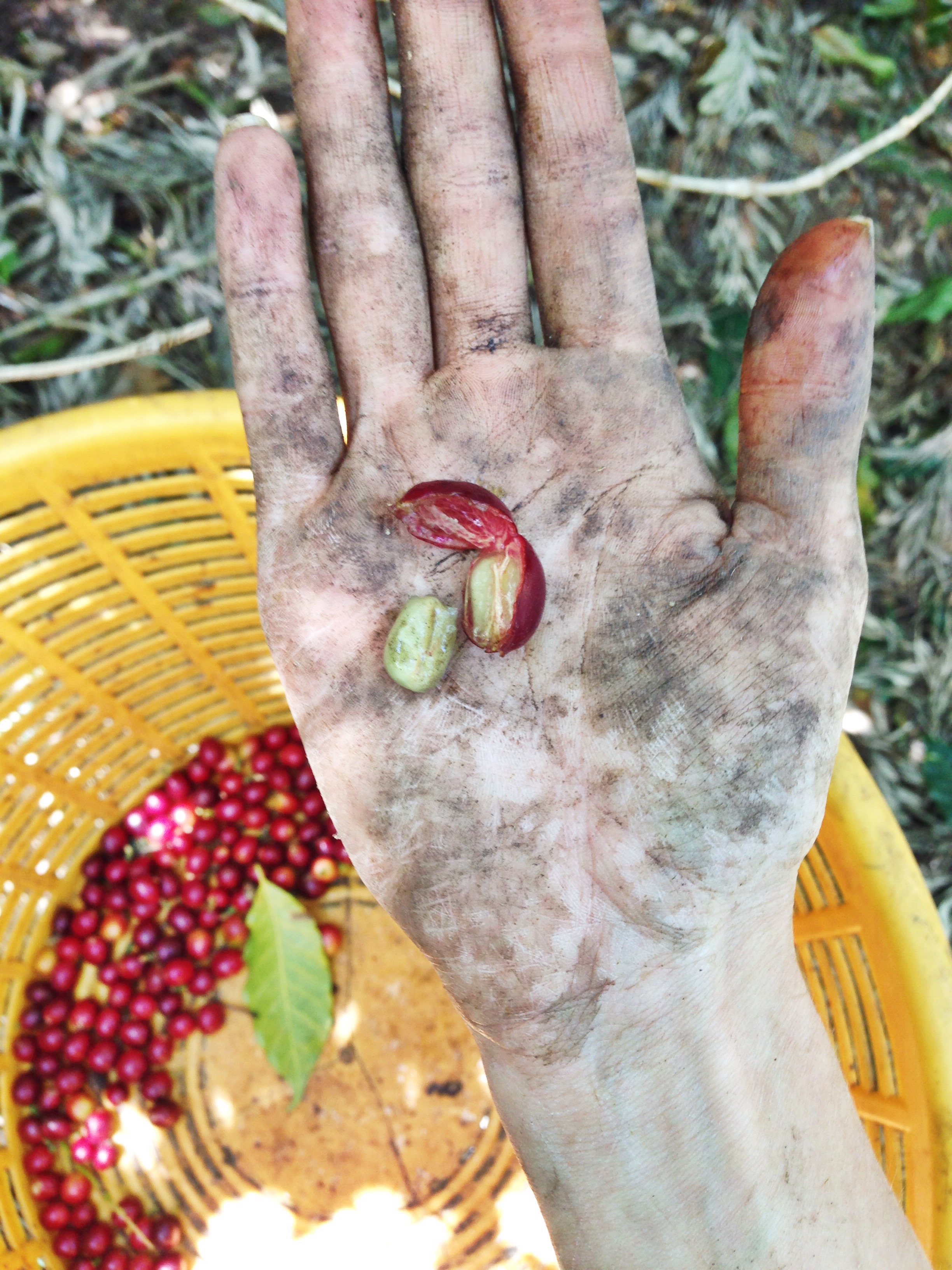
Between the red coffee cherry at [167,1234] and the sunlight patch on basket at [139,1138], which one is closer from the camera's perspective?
the red coffee cherry at [167,1234]

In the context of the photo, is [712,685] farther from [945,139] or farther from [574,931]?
[945,139]

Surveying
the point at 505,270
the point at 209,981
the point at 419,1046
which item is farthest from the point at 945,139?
the point at 209,981

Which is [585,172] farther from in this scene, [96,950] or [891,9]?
[96,950]

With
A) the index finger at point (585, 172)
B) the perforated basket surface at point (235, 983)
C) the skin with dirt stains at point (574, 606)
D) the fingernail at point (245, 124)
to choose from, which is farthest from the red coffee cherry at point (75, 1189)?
the fingernail at point (245, 124)

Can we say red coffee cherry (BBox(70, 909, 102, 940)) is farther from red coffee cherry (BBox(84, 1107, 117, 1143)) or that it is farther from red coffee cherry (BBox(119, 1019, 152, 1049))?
red coffee cherry (BBox(84, 1107, 117, 1143))

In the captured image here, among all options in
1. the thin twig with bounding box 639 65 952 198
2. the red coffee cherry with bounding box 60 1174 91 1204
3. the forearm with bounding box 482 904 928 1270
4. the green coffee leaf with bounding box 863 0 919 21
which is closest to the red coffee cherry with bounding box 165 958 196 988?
the red coffee cherry with bounding box 60 1174 91 1204

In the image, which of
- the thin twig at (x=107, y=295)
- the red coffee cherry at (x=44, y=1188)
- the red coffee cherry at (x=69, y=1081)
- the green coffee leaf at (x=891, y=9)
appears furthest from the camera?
the green coffee leaf at (x=891, y=9)

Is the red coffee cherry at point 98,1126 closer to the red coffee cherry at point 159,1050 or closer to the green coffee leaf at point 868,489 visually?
the red coffee cherry at point 159,1050

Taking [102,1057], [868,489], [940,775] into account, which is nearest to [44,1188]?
[102,1057]
